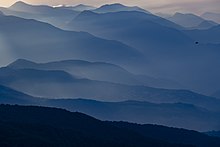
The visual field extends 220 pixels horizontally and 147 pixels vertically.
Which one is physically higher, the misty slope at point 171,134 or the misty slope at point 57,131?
the misty slope at point 171,134

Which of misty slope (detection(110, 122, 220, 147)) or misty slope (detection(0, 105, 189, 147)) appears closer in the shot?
misty slope (detection(0, 105, 189, 147))

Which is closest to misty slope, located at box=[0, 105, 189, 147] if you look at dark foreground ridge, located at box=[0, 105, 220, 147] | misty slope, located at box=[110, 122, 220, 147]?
dark foreground ridge, located at box=[0, 105, 220, 147]

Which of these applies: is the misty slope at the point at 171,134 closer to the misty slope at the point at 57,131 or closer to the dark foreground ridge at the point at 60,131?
the dark foreground ridge at the point at 60,131

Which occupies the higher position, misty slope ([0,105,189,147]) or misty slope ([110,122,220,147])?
misty slope ([110,122,220,147])

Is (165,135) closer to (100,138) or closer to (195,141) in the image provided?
(195,141)

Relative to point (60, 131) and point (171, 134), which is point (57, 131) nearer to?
point (60, 131)

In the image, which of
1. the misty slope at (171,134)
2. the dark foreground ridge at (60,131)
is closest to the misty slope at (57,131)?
the dark foreground ridge at (60,131)

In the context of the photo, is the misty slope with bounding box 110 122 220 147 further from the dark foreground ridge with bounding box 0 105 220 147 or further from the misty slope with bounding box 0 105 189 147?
the misty slope with bounding box 0 105 189 147

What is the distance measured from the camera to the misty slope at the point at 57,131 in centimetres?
12245

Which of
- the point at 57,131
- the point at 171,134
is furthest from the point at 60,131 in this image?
the point at 171,134

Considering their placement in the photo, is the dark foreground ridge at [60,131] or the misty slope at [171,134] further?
the misty slope at [171,134]

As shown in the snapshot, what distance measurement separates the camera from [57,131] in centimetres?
13438

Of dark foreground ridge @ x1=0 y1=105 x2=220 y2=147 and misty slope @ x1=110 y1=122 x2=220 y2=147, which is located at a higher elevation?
misty slope @ x1=110 y1=122 x2=220 y2=147

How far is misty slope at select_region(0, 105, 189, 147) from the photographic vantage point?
122450mm
